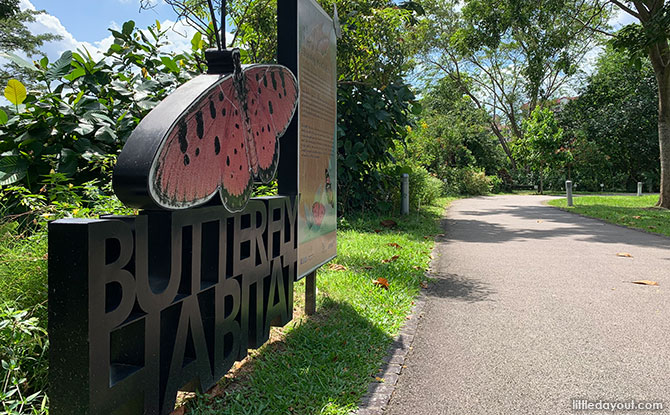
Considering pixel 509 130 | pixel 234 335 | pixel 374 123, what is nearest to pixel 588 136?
pixel 509 130

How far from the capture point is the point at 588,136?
109ft

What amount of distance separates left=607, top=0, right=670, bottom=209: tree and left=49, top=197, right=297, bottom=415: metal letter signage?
12.9 metres

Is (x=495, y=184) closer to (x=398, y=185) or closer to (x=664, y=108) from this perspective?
(x=664, y=108)

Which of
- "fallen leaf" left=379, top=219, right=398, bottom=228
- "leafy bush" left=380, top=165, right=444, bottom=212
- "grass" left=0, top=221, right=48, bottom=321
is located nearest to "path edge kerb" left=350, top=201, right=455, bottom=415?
"grass" left=0, top=221, right=48, bottom=321

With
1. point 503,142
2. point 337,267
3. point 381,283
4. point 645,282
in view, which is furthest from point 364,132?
point 503,142

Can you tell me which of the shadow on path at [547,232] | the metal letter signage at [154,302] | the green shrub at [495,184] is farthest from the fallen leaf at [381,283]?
the green shrub at [495,184]

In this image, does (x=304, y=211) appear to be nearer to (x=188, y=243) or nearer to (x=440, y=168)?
(x=188, y=243)

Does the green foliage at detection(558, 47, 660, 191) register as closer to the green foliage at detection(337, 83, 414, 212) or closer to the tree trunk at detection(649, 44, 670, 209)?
the tree trunk at detection(649, 44, 670, 209)

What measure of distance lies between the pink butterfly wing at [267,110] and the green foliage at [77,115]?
8.22ft

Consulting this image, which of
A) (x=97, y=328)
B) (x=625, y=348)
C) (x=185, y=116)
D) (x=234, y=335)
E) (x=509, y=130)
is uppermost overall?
(x=509, y=130)

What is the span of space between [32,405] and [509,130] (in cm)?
4744

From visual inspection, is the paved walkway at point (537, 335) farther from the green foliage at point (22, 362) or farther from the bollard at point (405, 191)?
the bollard at point (405, 191)

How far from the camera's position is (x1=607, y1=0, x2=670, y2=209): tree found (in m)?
12.1

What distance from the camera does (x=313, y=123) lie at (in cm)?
409
